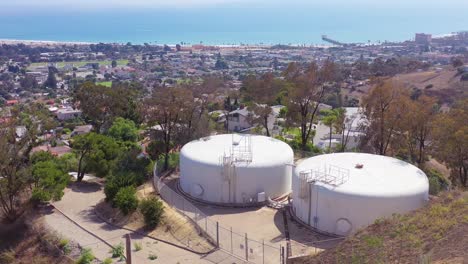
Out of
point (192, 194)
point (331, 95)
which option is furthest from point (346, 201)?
point (331, 95)

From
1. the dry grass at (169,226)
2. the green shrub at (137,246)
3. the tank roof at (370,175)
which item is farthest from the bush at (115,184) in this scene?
the tank roof at (370,175)

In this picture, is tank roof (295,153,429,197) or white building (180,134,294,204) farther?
white building (180,134,294,204)

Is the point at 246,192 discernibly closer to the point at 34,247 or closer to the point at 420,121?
the point at 34,247

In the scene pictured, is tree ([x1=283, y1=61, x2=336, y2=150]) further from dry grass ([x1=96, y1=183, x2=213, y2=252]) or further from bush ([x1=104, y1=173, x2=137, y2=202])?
bush ([x1=104, y1=173, x2=137, y2=202])

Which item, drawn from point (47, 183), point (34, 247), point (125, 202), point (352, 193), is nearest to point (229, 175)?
point (125, 202)

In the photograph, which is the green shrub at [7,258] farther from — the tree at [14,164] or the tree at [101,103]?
the tree at [101,103]

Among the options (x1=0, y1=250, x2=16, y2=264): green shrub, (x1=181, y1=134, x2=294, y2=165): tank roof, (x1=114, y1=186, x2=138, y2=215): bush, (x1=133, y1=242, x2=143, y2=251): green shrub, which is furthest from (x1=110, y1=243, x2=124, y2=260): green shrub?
(x1=181, y1=134, x2=294, y2=165): tank roof

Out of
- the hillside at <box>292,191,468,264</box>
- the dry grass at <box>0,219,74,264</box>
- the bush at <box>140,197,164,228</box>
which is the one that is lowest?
the dry grass at <box>0,219,74,264</box>
